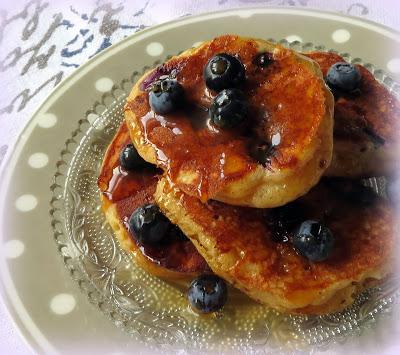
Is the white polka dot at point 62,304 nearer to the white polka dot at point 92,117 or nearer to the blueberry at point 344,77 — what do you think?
the white polka dot at point 92,117

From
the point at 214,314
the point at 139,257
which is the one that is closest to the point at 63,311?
the point at 139,257

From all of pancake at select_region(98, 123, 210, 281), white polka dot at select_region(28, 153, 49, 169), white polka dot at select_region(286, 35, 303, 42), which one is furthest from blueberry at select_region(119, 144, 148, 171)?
white polka dot at select_region(286, 35, 303, 42)

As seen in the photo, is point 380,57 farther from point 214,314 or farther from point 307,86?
point 214,314

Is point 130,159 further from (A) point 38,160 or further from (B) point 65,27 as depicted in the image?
(B) point 65,27

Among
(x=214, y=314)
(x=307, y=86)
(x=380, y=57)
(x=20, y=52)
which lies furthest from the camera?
(x=20, y=52)

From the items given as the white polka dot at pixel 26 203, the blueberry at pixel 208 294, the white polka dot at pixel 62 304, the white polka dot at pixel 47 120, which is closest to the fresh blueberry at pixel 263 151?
the blueberry at pixel 208 294

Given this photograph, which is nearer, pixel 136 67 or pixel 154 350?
pixel 154 350

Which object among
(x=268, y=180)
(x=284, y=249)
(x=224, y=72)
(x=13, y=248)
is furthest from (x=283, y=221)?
(x=13, y=248)
